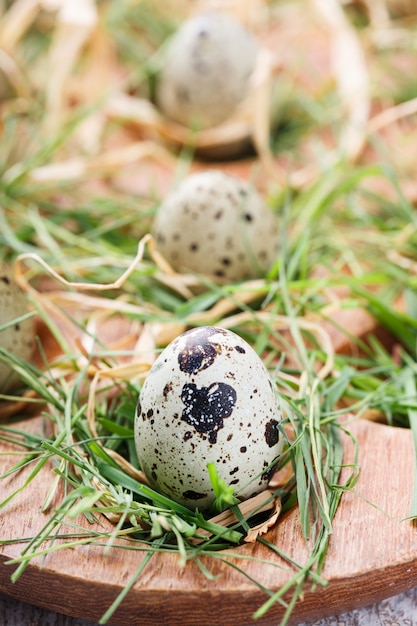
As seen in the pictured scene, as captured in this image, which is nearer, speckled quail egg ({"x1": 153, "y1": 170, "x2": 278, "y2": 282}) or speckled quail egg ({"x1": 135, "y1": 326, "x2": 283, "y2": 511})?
speckled quail egg ({"x1": 135, "y1": 326, "x2": 283, "y2": 511})

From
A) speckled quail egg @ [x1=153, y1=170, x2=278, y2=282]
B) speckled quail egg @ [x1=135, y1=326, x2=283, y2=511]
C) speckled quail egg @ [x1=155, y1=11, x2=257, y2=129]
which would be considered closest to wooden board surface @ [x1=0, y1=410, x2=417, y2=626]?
speckled quail egg @ [x1=135, y1=326, x2=283, y2=511]

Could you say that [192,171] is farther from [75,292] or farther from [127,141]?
[75,292]

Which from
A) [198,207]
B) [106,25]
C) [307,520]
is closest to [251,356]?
[307,520]

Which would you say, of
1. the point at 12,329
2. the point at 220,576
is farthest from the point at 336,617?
the point at 12,329

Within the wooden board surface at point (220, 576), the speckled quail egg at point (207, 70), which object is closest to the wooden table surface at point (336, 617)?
the wooden board surface at point (220, 576)

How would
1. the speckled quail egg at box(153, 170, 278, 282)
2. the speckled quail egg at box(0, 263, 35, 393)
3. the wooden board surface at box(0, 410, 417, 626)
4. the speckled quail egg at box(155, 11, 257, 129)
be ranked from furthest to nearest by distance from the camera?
1. the speckled quail egg at box(155, 11, 257, 129)
2. the speckled quail egg at box(153, 170, 278, 282)
3. the speckled quail egg at box(0, 263, 35, 393)
4. the wooden board surface at box(0, 410, 417, 626)

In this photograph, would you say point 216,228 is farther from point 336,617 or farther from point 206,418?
point 336,617

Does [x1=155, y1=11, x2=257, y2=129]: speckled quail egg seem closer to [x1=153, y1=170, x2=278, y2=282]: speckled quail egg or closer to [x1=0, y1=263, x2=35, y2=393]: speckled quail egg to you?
[x1=153, y1=170, x2=278, y2=282]: speckled quail egg
